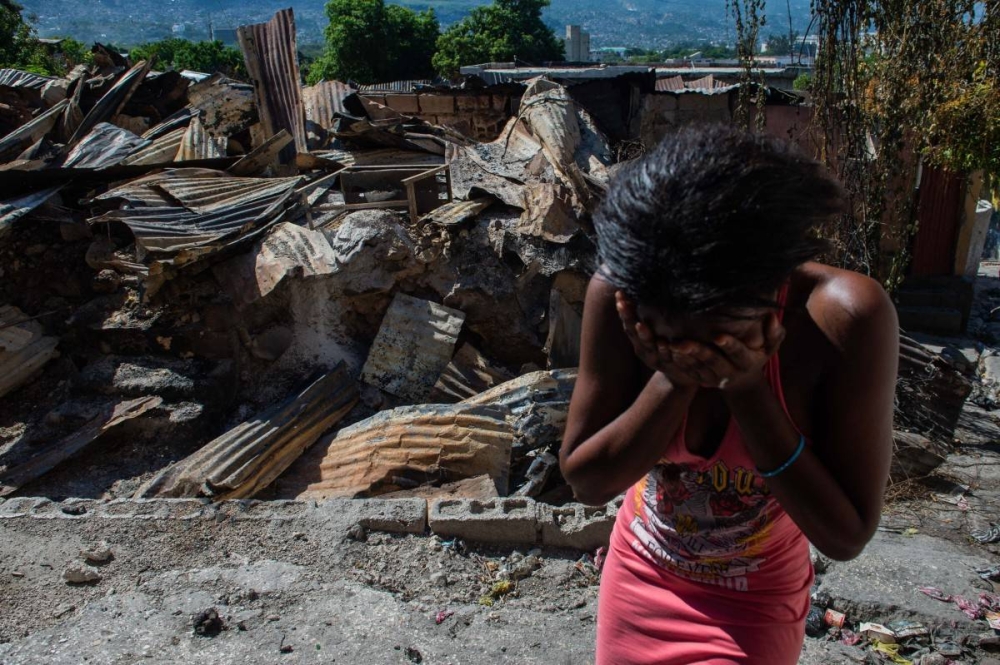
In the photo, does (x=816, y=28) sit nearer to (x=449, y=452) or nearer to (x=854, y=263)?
(x=854, y=263)

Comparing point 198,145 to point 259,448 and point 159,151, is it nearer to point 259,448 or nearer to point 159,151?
point 159,151

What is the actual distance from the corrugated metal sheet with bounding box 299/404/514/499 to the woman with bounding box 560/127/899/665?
9.39ft

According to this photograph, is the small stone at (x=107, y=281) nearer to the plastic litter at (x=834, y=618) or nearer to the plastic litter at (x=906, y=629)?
the plastic litter at (x=834, y=618)

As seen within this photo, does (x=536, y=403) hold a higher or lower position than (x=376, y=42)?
lower

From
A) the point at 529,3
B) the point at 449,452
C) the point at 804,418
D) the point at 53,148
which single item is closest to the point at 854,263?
the point at 449,452

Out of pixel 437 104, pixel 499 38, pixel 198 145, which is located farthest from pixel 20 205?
pixel 499 38

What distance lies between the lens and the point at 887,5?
5.62 m

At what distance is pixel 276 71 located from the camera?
9094mm

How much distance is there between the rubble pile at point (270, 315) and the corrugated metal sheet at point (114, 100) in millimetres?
2459

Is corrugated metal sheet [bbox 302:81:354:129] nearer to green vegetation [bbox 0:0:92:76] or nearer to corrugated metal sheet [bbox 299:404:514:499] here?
corrugated metal sheet [bbox 299:404:514:499]

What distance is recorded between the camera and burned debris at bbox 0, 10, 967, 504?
4754 mm

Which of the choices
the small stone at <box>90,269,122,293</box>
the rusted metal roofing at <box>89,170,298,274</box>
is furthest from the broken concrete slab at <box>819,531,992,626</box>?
the small stone at <box>90,269,122,293</box>

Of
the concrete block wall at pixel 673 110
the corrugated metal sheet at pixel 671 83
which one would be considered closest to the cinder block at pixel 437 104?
the concrete block wall at pixel 673 110

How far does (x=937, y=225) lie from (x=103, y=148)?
990 centimetres
